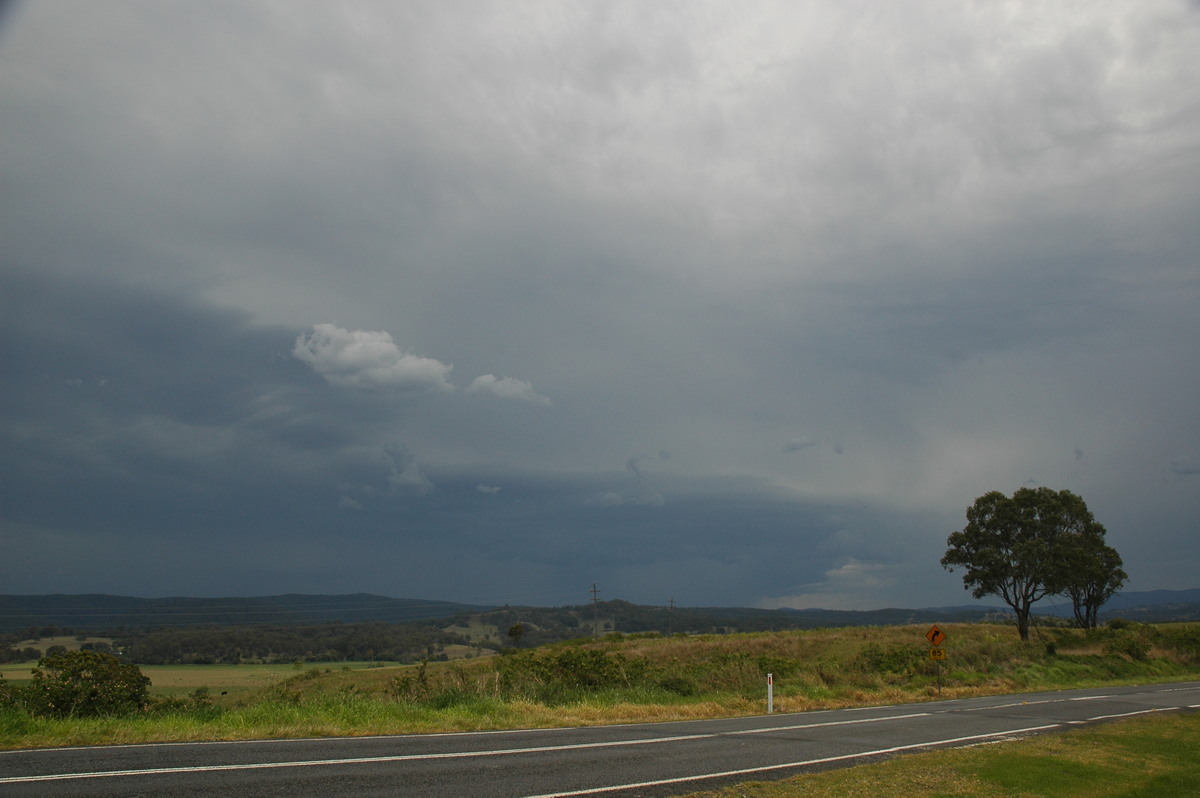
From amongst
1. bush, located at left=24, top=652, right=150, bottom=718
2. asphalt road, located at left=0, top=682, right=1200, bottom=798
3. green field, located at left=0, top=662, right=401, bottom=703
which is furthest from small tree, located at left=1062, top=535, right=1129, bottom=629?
bush, located at left=24, top=652, right=150, bottom=718

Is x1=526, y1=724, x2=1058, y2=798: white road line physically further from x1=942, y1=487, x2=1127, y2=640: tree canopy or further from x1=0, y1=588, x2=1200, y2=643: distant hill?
x1=0, y1=588, x2=1200, y2=643: distant hill

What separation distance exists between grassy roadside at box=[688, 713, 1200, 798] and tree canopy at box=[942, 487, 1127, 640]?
147 feet

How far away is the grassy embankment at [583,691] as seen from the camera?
540 inches

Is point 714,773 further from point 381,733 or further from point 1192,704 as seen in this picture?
point 1192,704

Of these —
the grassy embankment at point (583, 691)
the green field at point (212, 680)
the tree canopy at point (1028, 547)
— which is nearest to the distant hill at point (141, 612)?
the green field at point (212, 680)

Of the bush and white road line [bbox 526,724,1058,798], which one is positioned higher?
the bush

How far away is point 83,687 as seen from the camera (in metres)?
14.5

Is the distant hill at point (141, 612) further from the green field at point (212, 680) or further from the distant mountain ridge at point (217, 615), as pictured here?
the green field at point (212, 680)

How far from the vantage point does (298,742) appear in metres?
12.7

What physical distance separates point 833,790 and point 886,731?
8079 mm

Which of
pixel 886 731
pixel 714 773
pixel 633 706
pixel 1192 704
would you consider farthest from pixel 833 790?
pixel 1192 704

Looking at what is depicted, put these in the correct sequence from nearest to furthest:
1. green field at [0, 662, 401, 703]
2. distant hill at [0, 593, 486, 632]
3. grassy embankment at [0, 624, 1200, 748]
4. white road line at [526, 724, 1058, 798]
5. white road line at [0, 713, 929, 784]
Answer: white road line at [0, 713, 929, 784]
white road line at [526, 724, 1058, 798]
grassy embankment at [0, 624, 1200, 748]
green field at [0, 662, 401, 703]
distant hill at [0, 593, 486, 632]

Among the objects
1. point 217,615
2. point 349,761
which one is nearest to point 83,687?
point 349,761

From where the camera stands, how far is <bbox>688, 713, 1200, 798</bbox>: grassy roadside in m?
10.5
